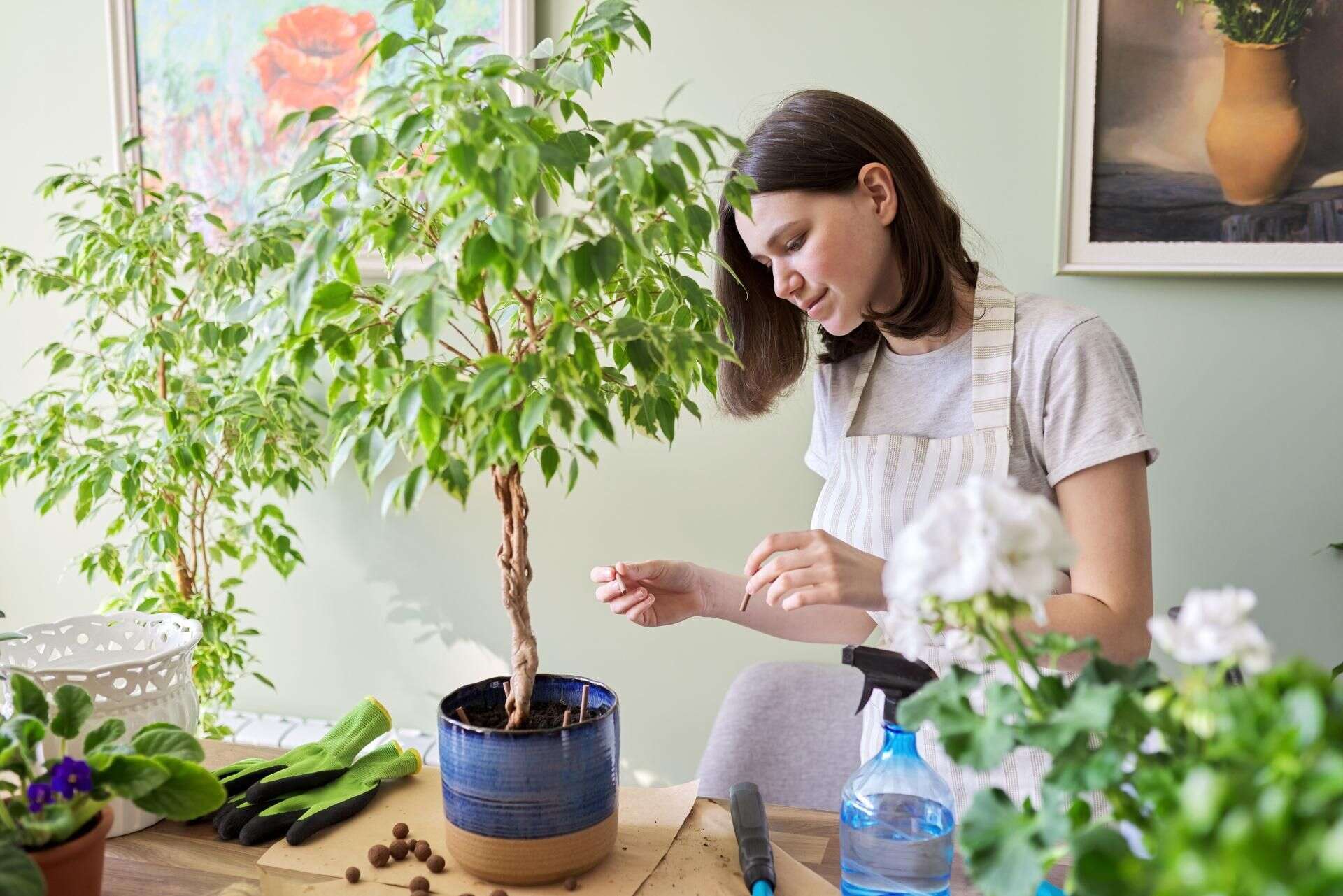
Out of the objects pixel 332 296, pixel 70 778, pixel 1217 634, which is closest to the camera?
pixel 1217 634

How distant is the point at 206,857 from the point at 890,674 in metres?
0.69

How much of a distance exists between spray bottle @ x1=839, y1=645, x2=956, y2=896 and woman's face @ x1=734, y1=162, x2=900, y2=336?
0.56 meters

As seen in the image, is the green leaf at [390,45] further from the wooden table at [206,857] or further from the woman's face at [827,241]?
the wooden table at [206,857]

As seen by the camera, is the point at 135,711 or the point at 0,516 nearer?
the point at 135,711

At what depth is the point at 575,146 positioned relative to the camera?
2.69ft

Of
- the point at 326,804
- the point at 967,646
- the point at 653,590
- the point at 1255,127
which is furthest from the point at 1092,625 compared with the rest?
the point at 1255,127

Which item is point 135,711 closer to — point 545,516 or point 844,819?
point 844,819

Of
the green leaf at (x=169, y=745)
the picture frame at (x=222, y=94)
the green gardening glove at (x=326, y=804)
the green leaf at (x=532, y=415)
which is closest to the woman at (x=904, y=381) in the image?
the green gardening glove at (x=326, y=804)

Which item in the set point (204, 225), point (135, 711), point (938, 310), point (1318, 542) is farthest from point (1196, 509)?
point (204, 225)

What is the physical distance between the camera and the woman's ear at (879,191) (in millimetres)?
1249

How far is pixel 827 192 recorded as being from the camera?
4.06 ft

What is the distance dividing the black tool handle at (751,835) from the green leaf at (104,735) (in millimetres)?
520

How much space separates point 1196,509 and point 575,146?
137 cm

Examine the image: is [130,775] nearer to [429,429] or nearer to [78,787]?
[78,787]
